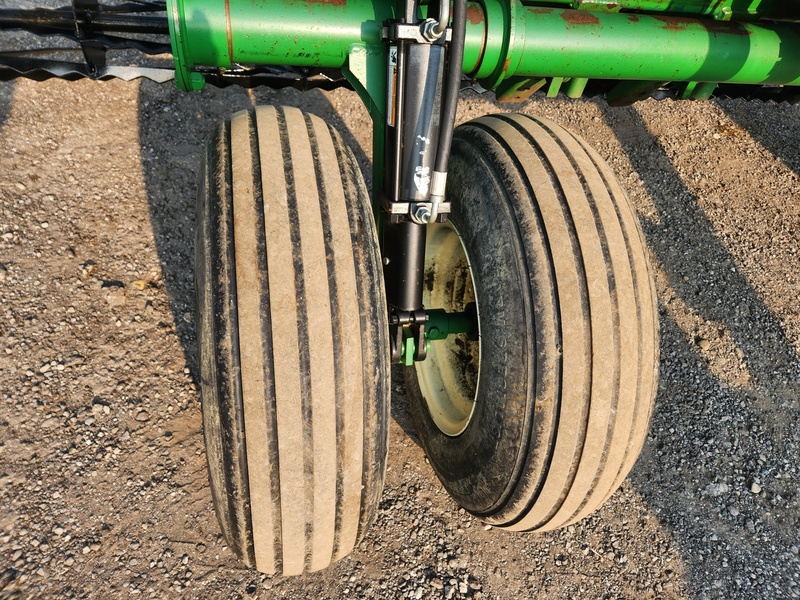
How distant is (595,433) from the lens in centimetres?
174

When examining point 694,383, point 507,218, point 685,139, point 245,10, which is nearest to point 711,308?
point 694,383

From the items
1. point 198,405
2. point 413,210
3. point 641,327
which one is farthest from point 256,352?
point 198,405

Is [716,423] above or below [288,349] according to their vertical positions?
below

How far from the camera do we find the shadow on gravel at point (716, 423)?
2633mm

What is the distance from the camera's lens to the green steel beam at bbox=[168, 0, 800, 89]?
5.71ft

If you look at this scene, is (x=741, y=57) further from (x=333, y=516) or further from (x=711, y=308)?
(x=333, y=516)

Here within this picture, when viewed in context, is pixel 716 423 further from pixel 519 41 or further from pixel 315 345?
pixel 315 345

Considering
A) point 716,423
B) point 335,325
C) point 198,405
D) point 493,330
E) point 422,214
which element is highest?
point 422,214

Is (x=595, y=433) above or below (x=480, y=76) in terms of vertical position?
below

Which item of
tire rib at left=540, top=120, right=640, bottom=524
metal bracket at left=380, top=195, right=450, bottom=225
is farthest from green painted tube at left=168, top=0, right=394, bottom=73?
tire rib at left=540, top=120, right=640, bottom=524

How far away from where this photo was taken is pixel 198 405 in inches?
107

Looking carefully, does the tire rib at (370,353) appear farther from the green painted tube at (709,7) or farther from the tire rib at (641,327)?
the green painted tube at (709,7)

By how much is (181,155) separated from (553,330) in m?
2.67

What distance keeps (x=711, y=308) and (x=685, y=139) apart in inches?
58.5
